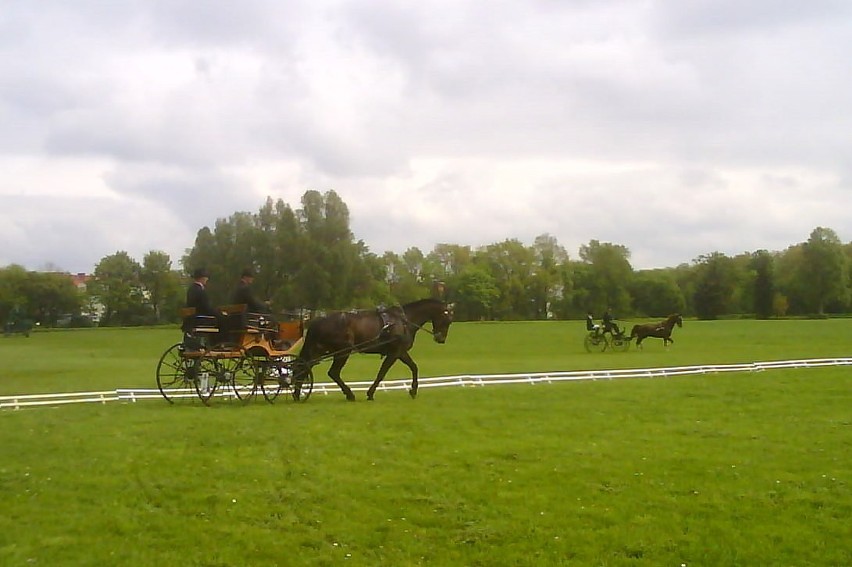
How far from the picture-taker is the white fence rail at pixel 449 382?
17.1 meters

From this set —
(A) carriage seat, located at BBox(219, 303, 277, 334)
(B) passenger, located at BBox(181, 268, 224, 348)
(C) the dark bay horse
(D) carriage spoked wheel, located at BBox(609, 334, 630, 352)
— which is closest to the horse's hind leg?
(C) the dark bay horse

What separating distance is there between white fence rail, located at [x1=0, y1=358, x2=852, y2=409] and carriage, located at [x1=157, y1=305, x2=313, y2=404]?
2.40 ft

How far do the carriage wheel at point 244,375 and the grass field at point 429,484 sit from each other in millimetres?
347

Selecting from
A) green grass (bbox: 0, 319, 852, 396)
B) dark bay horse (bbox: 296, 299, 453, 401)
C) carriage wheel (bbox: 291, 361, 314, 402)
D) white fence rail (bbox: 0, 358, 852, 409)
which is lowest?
green grass (bbox: 0, 319, 852, 396)

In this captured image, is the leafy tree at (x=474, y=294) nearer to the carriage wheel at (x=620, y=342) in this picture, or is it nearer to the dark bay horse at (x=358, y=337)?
the carriage wheel at (x=620, y=342)

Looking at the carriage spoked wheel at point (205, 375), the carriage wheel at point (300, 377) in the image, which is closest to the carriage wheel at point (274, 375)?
the carriage wheel at point (300, 377)

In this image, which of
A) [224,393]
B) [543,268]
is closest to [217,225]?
[543,268]

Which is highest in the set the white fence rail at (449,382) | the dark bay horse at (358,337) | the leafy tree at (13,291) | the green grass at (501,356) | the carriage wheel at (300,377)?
the leafy tree at (13,291)

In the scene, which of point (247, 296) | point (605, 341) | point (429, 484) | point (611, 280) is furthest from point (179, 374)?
point (611, 280)

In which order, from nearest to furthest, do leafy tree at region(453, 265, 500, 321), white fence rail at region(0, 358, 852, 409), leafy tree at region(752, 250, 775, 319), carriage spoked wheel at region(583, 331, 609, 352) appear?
1. white fence rail at region(0, 358, 852, 409)
2. carriage spoked wheel at region(583, 331, 609, 352)
3. leafy tree at region(453, 265, 500, 321)
4. leafy tree at region(752, 250, 775, 319)

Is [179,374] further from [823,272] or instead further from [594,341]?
[823,272]

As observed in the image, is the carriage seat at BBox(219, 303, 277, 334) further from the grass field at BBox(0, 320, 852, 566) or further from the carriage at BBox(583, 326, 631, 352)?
the carriage at BBox(583, 326, 631, 352)

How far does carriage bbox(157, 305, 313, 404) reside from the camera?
48.5 ft

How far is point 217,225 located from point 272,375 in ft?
214
